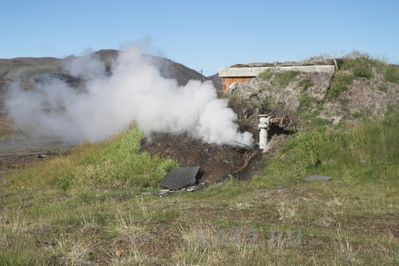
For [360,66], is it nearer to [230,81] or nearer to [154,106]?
[230,81]

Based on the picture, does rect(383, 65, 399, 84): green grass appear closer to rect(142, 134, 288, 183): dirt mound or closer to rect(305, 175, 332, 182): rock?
rect(142, 134, 288, 183): dirt mound

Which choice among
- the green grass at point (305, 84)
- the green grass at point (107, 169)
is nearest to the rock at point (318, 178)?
the green grass at point (107, 169)

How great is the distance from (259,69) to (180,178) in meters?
6.33

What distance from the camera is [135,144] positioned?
16125mm

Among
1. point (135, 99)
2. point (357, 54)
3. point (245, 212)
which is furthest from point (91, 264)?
point (357, 54)

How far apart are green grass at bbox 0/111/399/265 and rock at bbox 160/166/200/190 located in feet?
1.46

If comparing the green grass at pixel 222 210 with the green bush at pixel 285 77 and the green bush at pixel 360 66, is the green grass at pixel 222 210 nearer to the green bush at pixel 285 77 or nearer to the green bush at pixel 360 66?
the green bush at pixel 360 66

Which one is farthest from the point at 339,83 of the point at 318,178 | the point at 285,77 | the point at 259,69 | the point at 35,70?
the point at 35,70

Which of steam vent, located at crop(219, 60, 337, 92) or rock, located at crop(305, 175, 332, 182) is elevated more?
steam vent, located at crop(219, 60, 337, 92)

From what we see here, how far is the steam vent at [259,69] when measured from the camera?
17031mm

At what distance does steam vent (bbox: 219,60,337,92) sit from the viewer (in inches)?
671

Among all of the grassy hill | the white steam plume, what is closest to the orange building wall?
the grassy hill

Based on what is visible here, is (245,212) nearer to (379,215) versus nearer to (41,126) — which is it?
(379,215)

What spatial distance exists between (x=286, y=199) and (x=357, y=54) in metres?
9.56
